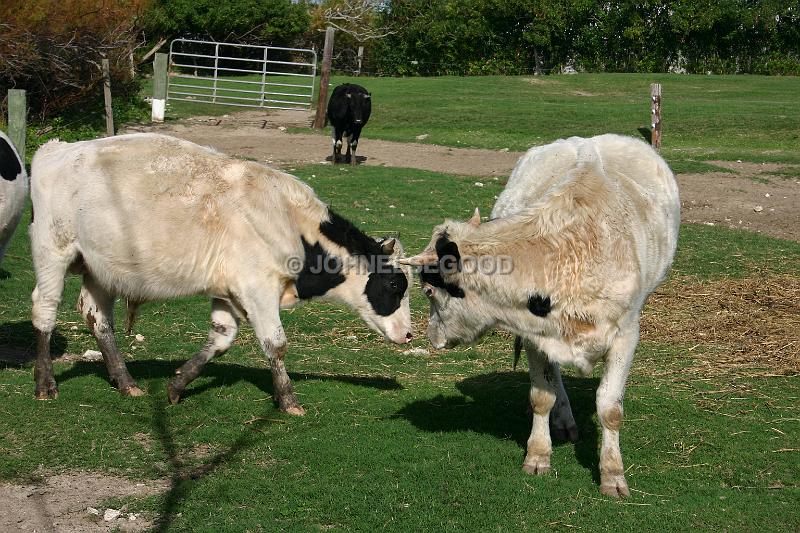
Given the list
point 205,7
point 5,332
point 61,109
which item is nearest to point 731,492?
point 5,332

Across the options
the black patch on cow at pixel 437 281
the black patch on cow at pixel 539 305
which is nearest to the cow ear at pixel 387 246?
the black patch on cow at pixel 437 281

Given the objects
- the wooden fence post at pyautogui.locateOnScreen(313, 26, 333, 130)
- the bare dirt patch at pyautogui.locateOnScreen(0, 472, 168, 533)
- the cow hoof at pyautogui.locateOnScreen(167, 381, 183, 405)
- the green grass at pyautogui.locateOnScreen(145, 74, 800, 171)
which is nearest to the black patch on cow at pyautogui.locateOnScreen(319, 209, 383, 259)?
the cow hoof at pyautogui.locateOnScreen(167, 381, 183, 405)

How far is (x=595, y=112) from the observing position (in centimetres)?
3169

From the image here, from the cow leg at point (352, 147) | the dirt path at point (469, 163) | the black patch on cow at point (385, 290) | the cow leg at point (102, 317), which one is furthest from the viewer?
the cow leg at point (352, 147)

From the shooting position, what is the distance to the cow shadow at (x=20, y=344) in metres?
9.49

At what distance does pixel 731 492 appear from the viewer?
20.5 ft

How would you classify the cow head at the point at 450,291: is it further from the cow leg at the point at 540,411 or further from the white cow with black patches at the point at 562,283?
the cow leg at the point at 540,411

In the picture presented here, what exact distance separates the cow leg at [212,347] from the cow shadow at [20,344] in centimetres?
224

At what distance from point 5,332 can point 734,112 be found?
84.8ft

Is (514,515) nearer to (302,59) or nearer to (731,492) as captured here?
(731,492)

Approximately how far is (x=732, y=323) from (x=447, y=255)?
5565 millimetres

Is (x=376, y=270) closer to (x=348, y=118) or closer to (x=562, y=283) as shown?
(x=562, y=283)

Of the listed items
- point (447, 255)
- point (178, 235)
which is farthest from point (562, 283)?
point (178, 235)

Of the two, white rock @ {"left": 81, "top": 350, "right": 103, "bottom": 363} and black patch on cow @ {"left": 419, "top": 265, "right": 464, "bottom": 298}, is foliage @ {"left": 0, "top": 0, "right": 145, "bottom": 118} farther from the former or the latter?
black patch on cow @ {"left": 419, "top": 265, "right": 464, "bottom": 298}
